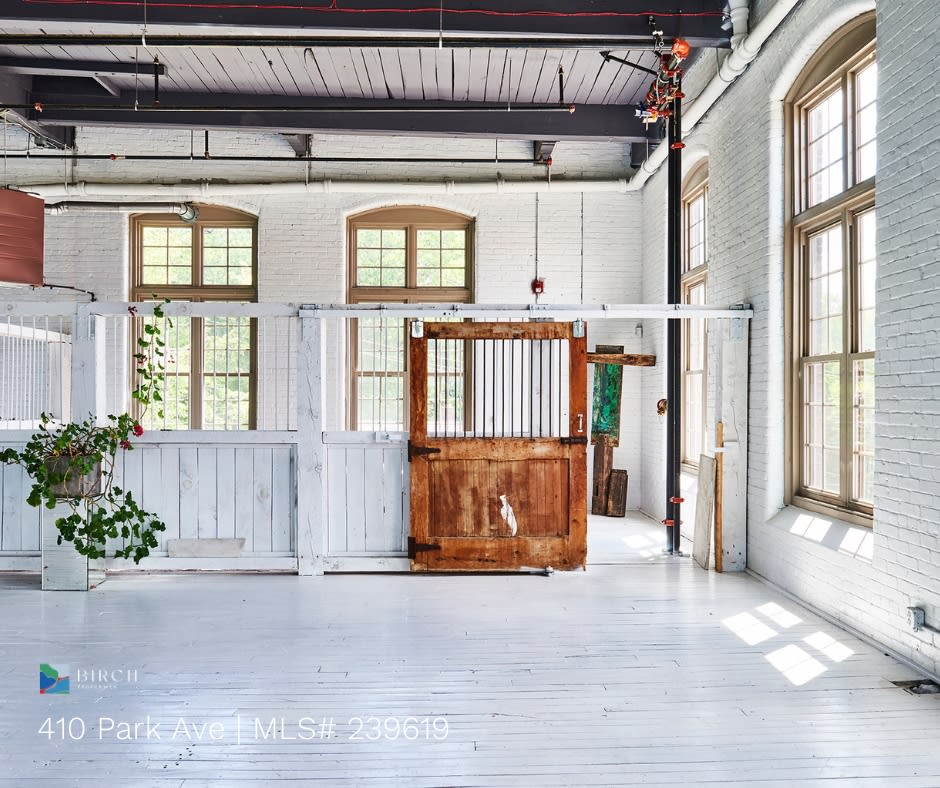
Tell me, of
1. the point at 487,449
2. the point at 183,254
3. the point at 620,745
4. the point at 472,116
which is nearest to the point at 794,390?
the point at 487,449

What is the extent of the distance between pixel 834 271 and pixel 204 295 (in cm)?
670

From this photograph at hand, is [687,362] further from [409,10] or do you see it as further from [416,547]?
[409,10]

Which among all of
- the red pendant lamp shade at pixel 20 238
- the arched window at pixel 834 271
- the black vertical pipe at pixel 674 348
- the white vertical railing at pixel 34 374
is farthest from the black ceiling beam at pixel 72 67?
the arched window at pixel 834 271

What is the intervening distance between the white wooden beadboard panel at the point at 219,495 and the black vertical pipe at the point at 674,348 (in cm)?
307

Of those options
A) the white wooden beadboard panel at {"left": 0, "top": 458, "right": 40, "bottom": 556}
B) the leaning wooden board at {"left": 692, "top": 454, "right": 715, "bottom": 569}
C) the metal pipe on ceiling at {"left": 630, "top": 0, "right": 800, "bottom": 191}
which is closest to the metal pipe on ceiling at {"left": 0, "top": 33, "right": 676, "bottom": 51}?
the metal pipe on ceiling at {"left": 630, "top": 0, "right": 800, "bottom": 191}

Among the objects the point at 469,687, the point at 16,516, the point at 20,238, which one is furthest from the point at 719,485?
the point at 20,238

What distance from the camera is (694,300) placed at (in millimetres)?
7250

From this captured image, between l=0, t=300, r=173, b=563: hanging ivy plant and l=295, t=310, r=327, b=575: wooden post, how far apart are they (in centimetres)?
98

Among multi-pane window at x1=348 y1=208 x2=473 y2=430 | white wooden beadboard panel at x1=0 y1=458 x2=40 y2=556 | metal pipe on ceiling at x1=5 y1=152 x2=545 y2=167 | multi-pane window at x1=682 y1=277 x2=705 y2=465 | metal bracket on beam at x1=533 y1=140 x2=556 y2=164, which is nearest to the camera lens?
white wooden beadboard panel at x1=0 y1=458 x2=40 y2=556

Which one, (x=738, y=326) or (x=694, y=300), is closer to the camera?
(x=738, y=326)

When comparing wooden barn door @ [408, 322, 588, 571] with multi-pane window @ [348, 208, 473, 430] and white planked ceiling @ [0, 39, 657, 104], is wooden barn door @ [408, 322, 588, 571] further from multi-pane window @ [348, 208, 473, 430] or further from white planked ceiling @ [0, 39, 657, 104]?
multi-pane window @ [348, 208, 473, 430]

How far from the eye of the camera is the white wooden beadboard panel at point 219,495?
552cm

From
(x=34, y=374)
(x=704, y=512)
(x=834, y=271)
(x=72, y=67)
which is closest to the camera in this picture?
(x=834, y=271)

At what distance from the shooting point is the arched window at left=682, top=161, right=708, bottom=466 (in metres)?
7.03
